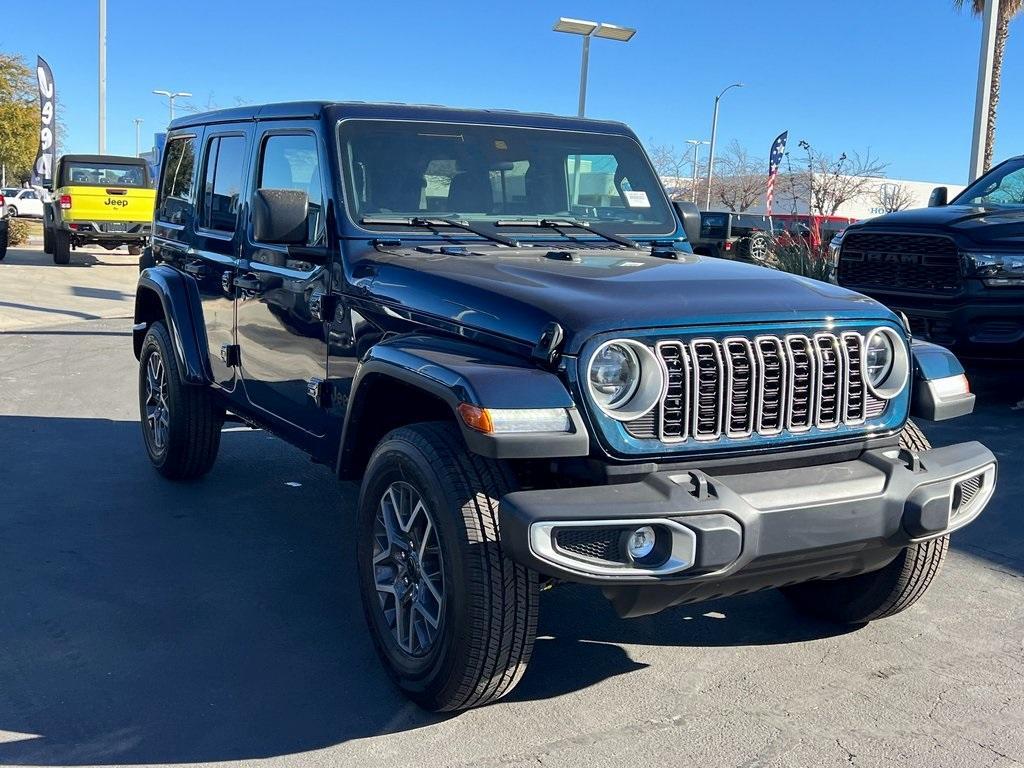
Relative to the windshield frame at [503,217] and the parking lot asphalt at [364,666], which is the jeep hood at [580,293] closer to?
the windshield frame at [503,217]

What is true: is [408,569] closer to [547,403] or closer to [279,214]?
[547,403]

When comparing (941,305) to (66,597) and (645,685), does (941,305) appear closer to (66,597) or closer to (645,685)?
(645,685)

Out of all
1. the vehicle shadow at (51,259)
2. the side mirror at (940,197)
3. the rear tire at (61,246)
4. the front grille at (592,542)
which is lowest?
→ the vehicle shadow at (51,259)

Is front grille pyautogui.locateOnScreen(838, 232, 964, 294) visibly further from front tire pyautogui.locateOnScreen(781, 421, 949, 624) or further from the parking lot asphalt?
front tire pyautogui.locateOnScreen(781, 421, 949, 624)

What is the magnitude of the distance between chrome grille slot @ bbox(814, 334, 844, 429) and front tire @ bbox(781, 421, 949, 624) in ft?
1.18

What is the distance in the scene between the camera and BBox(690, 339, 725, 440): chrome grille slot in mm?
3160

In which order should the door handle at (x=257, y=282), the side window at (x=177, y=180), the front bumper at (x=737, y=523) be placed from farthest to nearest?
the side window at (x=177, y=180) → the door handle at (x=257, y=282) → the front bumper at (x=737, y=523)

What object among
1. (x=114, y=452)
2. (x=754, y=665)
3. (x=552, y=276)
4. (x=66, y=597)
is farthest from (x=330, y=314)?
(x=114, y=452)

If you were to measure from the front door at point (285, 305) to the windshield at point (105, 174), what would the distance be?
58.0 feet

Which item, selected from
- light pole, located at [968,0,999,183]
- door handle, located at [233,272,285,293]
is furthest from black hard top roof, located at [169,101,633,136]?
light pole, located at [968,0,999,183]

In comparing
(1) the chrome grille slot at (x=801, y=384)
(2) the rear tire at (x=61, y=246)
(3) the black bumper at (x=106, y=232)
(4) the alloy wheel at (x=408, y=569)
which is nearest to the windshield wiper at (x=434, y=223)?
(4) the alloy wheel at (x=408, y=569)

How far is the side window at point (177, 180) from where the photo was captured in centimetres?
593

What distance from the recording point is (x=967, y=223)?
7746 millimetres

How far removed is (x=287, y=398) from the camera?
464 centimetres
